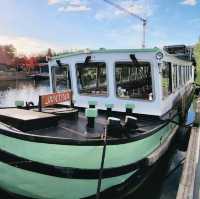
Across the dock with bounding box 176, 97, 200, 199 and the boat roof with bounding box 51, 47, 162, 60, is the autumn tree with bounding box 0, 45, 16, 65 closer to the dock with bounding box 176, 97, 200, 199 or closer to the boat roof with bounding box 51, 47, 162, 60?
the boat roof with bounding box 51, 47, 162, 60

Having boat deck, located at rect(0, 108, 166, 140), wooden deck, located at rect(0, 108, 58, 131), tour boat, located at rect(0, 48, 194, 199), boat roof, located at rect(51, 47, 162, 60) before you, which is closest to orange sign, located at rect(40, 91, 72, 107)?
tour boat, located at rect(0, 48, 194, 199)

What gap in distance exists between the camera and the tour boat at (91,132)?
512 centimetres

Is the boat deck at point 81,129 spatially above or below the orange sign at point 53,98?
below

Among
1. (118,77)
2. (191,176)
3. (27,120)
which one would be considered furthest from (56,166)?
(118,77)

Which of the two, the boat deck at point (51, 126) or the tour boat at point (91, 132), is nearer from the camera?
the tour boat at point (91, 132)

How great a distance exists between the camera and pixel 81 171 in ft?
17.4

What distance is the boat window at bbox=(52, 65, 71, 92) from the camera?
8.89m

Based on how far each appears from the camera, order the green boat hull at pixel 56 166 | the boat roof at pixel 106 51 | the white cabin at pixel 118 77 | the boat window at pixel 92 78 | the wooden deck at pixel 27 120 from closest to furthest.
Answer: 1. the green boat hull at pixel 56 166
2. the wooden deck at pixel 27 120
3. the boat roof at pixel 106 51
4. the white cabin at pixel 118 77
5. the boat window at pixel 92 78

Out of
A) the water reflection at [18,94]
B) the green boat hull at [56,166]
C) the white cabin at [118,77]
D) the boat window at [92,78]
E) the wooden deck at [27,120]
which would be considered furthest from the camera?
the water reflection at [18,94]

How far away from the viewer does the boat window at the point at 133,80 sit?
7.57 m

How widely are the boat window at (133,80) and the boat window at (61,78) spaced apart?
1812 mm

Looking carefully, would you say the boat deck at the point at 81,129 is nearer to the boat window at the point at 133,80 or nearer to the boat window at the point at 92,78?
the boat window at the point at 133,80

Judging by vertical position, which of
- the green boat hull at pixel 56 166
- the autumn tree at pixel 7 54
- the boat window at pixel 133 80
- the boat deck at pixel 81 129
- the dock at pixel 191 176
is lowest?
the dock at pixel 191 176

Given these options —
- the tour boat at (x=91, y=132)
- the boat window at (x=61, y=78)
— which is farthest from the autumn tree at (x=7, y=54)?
the tour boat at (x=91, y=132)
